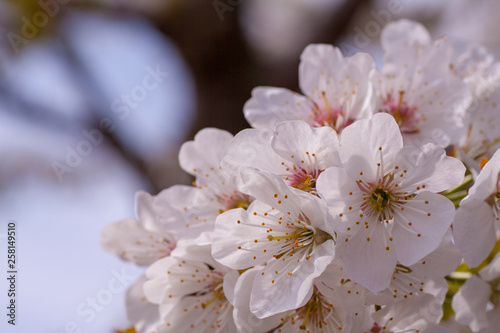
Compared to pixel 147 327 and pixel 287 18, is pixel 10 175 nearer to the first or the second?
pixel 287 18

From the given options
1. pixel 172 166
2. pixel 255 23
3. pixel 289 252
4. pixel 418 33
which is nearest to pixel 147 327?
pixel 289 252

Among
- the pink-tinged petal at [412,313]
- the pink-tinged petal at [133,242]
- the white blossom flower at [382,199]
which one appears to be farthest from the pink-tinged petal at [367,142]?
the pink-tinged petal at [133,242]

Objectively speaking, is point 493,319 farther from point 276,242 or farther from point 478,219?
point 276,242

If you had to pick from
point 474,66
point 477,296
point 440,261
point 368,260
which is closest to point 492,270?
point 477,296

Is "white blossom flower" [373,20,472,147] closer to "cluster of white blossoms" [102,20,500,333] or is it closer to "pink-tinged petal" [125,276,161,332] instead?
"cluster of white blossoms" [102,20,500,333]

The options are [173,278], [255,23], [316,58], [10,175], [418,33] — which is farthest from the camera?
[10,175]

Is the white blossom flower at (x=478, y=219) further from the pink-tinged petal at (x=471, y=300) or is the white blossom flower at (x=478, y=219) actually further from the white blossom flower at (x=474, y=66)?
the white blossom flower at (x=474, y=66)

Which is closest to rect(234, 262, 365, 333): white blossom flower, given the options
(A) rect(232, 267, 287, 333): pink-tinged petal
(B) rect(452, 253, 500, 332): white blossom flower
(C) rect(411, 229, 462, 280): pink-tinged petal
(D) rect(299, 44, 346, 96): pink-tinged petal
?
(A) rect(232, 267, 287, 333): pink-tinged petal
